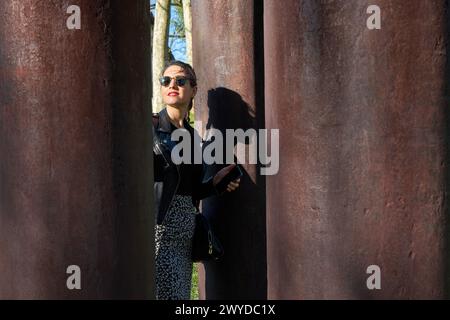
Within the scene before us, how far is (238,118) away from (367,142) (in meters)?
2.08

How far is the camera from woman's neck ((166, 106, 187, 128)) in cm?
379

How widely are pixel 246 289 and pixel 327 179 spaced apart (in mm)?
2250

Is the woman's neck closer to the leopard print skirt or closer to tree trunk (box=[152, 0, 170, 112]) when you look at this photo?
the leopard print skirt

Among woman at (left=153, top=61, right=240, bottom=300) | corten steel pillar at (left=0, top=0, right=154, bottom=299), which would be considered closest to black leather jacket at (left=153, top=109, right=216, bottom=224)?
woman at (left=153, top=61, right=240, bottom=300)

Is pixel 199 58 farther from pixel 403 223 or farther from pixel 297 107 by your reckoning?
pixel 403 223

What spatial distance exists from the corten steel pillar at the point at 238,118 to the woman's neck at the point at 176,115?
0.57 metres

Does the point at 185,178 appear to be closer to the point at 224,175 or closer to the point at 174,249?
the point at 224,175

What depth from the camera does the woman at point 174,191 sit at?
3580 millimetres

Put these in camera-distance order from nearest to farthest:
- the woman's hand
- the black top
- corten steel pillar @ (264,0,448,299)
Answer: corten steel pillar @ (264,0,448,299) < the black top < the woman's hand

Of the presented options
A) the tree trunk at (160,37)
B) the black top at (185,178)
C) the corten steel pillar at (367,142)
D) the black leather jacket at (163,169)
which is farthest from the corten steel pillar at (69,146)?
the tree trunk at (160,37)

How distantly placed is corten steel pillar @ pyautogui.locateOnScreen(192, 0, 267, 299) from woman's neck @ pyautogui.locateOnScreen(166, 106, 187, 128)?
574mm

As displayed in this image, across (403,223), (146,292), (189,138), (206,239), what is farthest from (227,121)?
(403,223)

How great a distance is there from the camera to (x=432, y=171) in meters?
2.33
